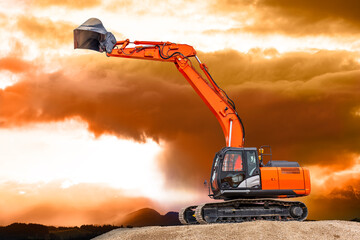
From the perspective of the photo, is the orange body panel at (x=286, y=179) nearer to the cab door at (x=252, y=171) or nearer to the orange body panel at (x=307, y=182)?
the orange body panel at (x=307, y=182)

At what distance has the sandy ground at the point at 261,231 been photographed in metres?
14.1

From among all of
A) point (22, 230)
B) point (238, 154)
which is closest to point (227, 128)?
point (238, 154)

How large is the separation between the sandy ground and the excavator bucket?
→ 280 inches

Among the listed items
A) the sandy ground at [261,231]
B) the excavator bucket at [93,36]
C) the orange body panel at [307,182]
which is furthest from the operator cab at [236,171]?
the excavator bucket at [93,36]

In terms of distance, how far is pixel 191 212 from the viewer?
17688 mm

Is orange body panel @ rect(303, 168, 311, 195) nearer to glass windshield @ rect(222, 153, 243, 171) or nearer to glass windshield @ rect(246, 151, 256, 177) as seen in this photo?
glass windshield @ rect(246, 151, 256, 177)

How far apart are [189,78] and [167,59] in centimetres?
115

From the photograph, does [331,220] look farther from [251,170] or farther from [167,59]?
[167,59]

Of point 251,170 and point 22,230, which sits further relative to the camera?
point 22,230

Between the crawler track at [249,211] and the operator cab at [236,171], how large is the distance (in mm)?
468

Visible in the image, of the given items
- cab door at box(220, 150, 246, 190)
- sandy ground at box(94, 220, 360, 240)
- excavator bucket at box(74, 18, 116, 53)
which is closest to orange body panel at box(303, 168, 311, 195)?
sandy ground at box(94, 220, 360, 240)

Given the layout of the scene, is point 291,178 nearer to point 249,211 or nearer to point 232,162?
point 249,211

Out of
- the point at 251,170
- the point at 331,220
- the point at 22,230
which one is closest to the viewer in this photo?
the point at 251,170

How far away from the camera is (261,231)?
46.4 feet
